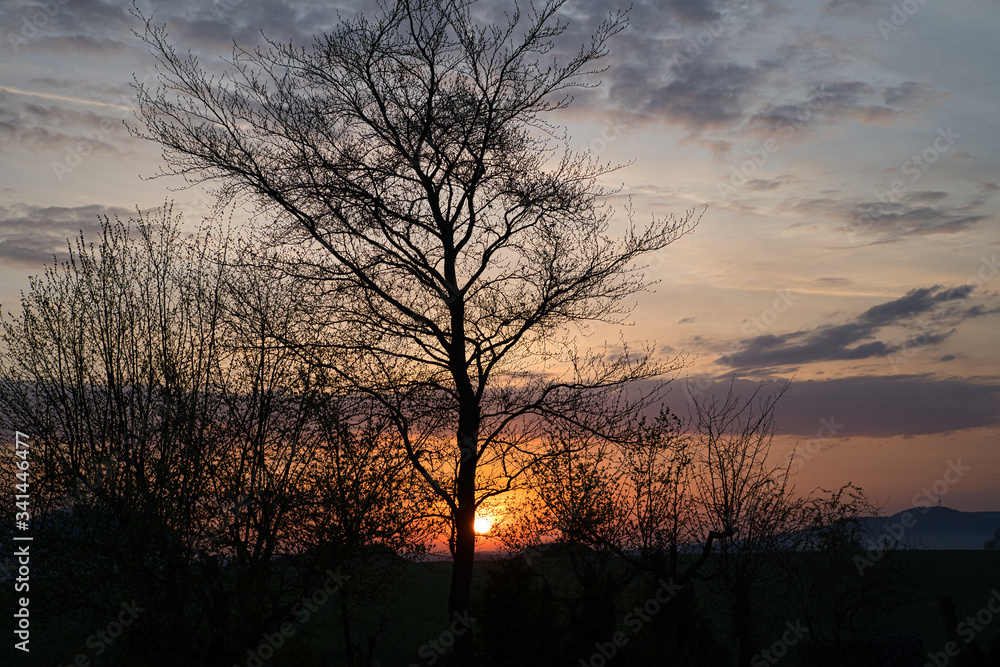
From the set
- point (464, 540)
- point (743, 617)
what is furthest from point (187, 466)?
point (743, 617)

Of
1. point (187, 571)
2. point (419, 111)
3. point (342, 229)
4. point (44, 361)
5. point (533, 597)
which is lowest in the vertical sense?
point (533, 597)

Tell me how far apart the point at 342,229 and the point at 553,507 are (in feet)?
24.5

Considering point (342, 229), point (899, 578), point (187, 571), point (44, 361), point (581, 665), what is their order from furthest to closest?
point (899, 578), point (44, 361), point (581, 665), point (342, 229), point (187, 571)

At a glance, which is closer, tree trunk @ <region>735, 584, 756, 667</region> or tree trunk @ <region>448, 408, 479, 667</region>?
tree trunk @ <region>448, 408, 479, 667</region>

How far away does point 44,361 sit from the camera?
1656cm

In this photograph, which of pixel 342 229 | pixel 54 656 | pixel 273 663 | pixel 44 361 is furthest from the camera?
pixel 54 656

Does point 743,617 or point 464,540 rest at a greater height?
point 464,540

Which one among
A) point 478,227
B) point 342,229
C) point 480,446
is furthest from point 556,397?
point 342,229

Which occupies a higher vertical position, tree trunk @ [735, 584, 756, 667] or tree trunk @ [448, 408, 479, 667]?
tree trunk @ [448, 408, 479, 667]

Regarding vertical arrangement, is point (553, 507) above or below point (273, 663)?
above

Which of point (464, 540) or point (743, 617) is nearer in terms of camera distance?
point (464, 540)

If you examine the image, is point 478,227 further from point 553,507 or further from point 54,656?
point 54,656

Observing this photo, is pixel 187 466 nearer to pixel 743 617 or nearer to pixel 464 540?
pixel 464 540

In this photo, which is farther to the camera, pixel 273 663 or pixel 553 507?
pixel 553 507
